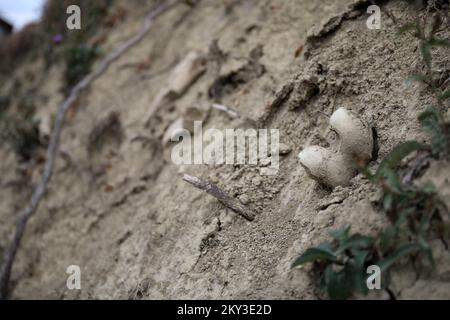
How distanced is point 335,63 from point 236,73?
932 mm

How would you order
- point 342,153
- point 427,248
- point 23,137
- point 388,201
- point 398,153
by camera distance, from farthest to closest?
point 23,137 → point 342,153 → point 398,153 → point 388,201 → point 427,248

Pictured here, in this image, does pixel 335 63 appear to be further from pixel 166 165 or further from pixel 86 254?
pixel 86 254

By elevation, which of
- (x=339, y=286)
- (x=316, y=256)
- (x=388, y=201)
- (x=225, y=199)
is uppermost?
(x=225, y=199)

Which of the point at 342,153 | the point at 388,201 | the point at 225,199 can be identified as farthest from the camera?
the point at 225,199

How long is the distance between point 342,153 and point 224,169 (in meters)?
0.79

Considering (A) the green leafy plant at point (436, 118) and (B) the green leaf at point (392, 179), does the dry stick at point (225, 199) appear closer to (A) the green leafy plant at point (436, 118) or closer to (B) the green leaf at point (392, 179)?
(B) the green leaf at point (392, 179)

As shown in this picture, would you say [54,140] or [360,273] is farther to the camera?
[54,140]

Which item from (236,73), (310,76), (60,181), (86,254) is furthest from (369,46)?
(60,181)

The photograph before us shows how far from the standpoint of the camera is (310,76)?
227 cm

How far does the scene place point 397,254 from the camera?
1329 mm

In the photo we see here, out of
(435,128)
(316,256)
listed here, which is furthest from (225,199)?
(435,128)

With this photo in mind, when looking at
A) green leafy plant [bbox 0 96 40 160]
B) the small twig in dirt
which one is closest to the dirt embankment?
the small twig in dirt

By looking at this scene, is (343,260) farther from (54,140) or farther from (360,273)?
(54,140)

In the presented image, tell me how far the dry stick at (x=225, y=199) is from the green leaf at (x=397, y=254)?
0.79m
